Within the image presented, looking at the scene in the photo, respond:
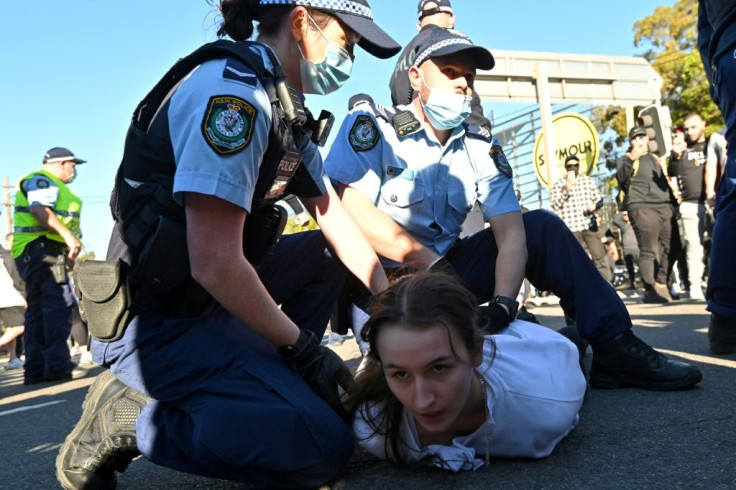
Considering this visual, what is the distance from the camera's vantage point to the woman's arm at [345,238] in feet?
8.82

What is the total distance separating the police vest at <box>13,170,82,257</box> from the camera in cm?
680

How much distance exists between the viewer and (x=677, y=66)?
24.1 metres

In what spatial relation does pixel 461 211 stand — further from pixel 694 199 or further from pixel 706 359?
pixel 694 199

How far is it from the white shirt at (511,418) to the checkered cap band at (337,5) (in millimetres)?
1119

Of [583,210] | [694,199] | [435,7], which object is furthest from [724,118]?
[583,210]

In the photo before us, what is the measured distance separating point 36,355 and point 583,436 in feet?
18.4

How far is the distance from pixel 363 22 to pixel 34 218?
5.14 m

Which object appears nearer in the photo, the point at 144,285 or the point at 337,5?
the point at 144,285

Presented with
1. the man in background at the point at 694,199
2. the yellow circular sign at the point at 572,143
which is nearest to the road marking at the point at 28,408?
the man in background at the point at 694,199

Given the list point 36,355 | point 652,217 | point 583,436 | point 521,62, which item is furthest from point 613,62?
point 583,436

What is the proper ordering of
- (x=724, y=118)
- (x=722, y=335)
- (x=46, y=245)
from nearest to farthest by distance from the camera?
(x=724, y=118)
(x=722, y=335)
(x=46, y=245)

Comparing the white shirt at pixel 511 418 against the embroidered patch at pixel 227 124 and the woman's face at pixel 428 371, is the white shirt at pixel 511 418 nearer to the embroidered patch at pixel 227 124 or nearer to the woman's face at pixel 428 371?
the woman's face at pixel 428 371

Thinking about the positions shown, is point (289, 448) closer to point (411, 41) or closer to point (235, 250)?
point (235, 250)

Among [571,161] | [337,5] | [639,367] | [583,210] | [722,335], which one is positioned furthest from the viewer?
[571,161]
